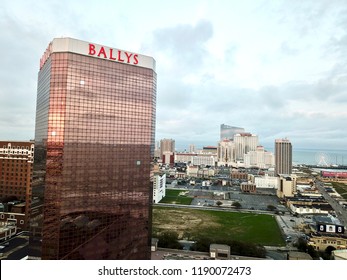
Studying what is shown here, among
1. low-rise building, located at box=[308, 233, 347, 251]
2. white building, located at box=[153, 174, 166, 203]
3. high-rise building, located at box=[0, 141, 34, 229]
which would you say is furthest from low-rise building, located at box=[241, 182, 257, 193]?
high-rise building, located at box=[0, 141, 34, 229]

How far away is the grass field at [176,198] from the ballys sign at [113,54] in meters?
47.1

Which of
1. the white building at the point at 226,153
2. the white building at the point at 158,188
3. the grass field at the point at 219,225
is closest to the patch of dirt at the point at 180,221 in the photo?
the grass field at the point at 219,225

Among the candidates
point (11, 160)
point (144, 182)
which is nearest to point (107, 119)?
point (144, 182)

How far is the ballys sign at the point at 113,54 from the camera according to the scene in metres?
19.7

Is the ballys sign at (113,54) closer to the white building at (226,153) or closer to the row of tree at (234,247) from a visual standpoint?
the row of tree at (234,247)

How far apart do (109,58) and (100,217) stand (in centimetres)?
1174

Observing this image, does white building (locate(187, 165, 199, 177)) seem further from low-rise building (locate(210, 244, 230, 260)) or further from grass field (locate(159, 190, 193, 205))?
low-rise building (locate(210, 244, 230, 260))

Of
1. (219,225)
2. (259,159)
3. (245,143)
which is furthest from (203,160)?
(219,225)

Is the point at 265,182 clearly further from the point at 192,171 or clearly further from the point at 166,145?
the point at 166,145

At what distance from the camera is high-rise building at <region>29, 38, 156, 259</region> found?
1875cm

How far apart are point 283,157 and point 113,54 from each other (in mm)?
101599

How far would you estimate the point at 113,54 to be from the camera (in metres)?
20.7

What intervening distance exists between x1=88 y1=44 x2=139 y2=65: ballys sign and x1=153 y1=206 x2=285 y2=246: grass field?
1034 inches

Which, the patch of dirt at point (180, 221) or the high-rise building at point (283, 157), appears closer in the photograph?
the patch of dirt at point (180, 221)
